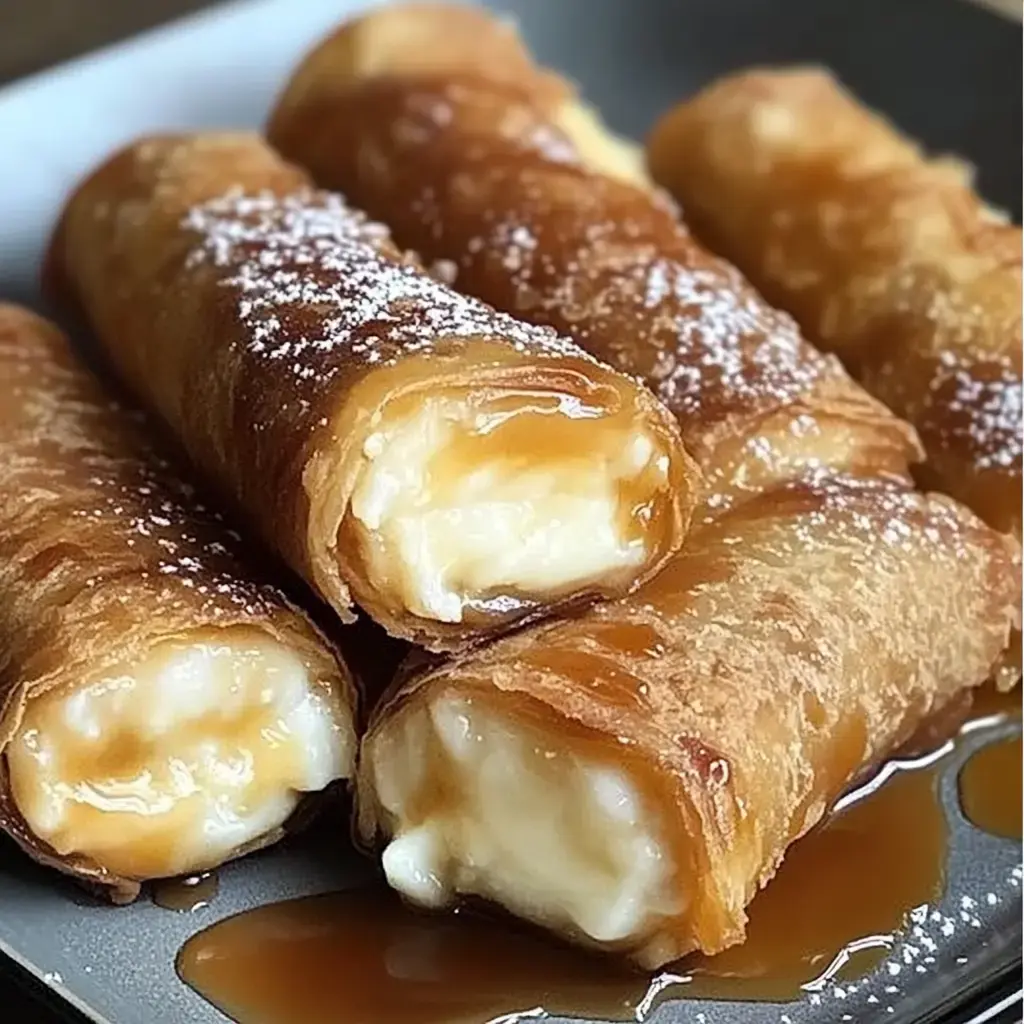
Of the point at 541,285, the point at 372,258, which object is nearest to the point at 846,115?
the point at 541,285

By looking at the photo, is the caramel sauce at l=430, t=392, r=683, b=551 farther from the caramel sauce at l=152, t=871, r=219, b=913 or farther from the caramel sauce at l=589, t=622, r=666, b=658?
the caramel sauce at l=152, t=871, r=219, b=913

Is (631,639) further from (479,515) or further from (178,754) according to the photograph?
(178,754)

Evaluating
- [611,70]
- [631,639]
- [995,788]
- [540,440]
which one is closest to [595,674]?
[631,639]

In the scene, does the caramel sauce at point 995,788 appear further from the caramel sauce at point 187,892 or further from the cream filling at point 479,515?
the caramel sauce at point 187,892

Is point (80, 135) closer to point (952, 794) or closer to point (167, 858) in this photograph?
point (167, 858)

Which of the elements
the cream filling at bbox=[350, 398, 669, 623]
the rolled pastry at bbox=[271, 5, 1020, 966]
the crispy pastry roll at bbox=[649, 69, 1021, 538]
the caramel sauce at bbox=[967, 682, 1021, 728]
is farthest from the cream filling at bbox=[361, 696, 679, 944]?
the crispy pastry roll at bbox=[649, 69, 1021, 538]

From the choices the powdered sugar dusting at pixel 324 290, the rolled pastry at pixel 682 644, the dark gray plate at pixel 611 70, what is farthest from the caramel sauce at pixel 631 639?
the dark gray plate at pixel 611 70

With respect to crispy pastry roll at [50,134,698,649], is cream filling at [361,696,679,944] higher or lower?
lower
